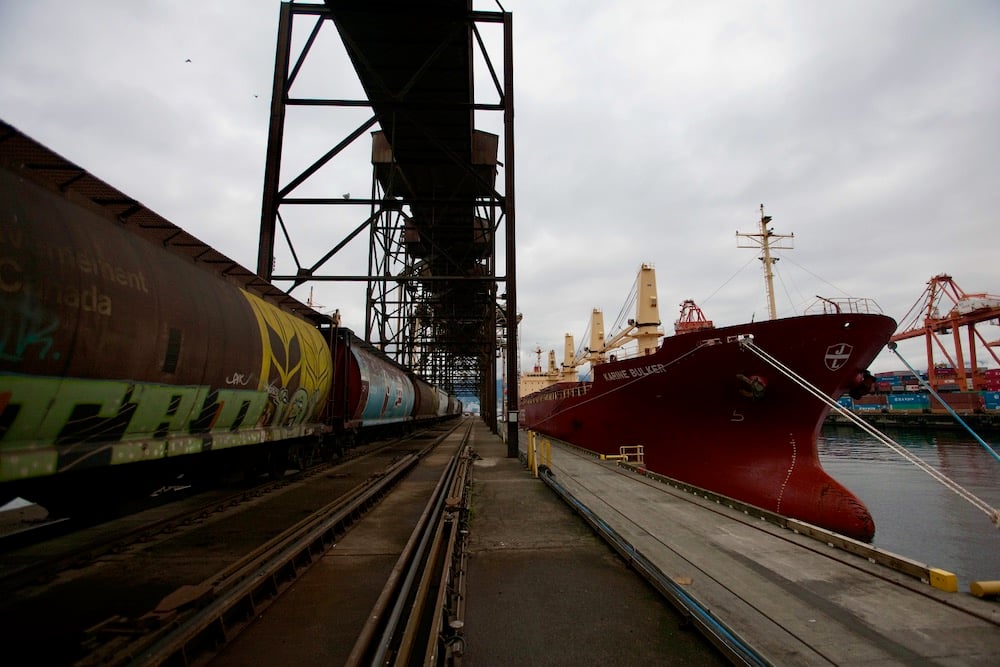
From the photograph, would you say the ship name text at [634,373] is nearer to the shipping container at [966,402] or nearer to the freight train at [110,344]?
the freight train at [110,344]

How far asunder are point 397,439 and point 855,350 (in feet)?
63.1

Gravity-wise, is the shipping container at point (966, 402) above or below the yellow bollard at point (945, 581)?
above

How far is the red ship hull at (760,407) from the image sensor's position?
10602 mm

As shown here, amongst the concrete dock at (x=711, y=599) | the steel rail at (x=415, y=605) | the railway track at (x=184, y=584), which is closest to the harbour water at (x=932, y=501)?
the concrete dock at (x=711, y=599)

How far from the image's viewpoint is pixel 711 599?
401cm

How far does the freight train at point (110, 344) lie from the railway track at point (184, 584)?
77 centimetres

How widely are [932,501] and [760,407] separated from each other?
9.13 meters

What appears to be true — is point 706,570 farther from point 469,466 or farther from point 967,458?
point 967,458

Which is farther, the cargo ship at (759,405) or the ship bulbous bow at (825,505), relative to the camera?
the cargo ship at (759,405)

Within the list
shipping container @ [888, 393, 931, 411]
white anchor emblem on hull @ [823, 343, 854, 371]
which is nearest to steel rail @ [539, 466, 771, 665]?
white anchor emblem on hull @ [823, 343, 854, 371]

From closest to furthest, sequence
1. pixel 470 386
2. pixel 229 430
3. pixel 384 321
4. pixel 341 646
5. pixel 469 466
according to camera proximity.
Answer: pixel 341 646 < pixel 229 430 < pixel 469 466 < pixel 384 321 < pixel 470 386

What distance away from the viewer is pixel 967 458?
23328 millimetres

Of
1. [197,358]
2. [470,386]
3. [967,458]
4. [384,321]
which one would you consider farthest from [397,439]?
[470,386]

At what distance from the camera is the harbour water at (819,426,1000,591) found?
9797mm
